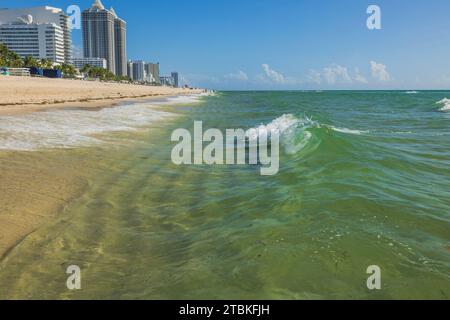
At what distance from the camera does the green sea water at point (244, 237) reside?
4238mm

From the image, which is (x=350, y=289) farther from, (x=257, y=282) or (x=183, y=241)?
(x=183, y=241)

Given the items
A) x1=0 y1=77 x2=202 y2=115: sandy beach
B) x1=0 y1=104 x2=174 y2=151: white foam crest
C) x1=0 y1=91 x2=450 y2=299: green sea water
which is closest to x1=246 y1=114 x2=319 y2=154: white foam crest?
x1=0 y1=91 x2=450 y2=299: green sea water

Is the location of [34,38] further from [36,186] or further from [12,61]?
[36,186]

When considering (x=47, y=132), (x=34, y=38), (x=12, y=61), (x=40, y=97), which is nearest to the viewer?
(x=47, y=132)

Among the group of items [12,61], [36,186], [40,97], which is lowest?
[36,186]

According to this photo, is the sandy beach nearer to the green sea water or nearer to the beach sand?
the beach sand

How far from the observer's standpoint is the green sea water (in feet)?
13.9

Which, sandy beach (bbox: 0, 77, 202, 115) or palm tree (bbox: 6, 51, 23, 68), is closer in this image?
sandy beach (bbox: 0, 77, 202, 115)

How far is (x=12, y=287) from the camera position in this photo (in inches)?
164

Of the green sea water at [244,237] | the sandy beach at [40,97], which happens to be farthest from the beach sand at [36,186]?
the sandy beach at [40,97]

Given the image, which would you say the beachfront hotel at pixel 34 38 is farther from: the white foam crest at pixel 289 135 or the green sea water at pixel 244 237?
the green sea water at pixel 244 237

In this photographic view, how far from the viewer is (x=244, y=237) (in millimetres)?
5562

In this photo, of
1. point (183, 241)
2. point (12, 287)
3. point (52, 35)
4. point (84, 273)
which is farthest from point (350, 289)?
point (52, 35)

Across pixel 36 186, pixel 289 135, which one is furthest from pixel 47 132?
pixel 289 135
